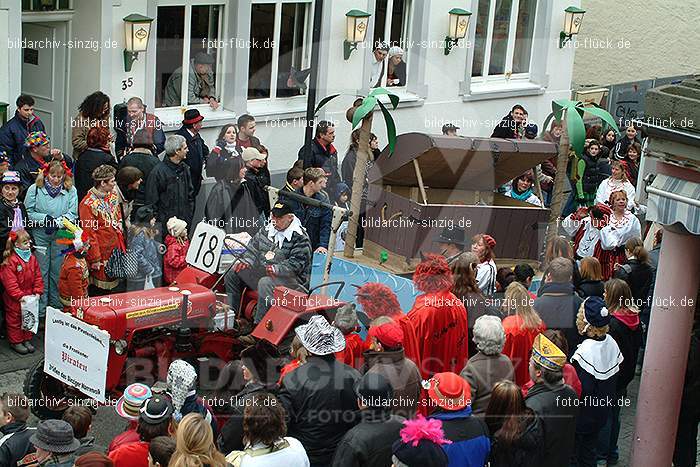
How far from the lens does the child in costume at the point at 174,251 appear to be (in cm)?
1096

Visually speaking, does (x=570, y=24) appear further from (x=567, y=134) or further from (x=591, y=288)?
(x=591, y=288)

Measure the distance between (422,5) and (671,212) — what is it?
31.8ft

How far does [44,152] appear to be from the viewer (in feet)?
38.7

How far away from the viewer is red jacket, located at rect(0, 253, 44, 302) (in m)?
10.4

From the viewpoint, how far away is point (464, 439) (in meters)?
7.02

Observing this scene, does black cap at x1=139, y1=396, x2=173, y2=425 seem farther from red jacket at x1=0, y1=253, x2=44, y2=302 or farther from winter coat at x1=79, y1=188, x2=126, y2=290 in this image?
winter coat at x1=79, y1=188, x2=126, y2=290

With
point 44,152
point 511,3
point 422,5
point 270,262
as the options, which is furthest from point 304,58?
point 270,262

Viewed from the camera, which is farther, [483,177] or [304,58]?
[304,58]

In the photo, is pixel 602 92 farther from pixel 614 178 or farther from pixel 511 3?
pixel 614 178

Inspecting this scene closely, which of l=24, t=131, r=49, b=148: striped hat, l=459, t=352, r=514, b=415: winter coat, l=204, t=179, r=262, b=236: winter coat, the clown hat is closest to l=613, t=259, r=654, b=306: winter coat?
l=459, t=352, r=514, b=415: winter coat

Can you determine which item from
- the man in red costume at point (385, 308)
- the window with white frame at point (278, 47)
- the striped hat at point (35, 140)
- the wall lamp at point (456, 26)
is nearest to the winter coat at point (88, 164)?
the striped hat at point (35, 140)

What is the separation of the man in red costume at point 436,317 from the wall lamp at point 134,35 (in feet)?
20.0

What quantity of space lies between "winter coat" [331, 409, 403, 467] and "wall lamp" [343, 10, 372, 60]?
1038 cm

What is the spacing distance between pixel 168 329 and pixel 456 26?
9.89 m
